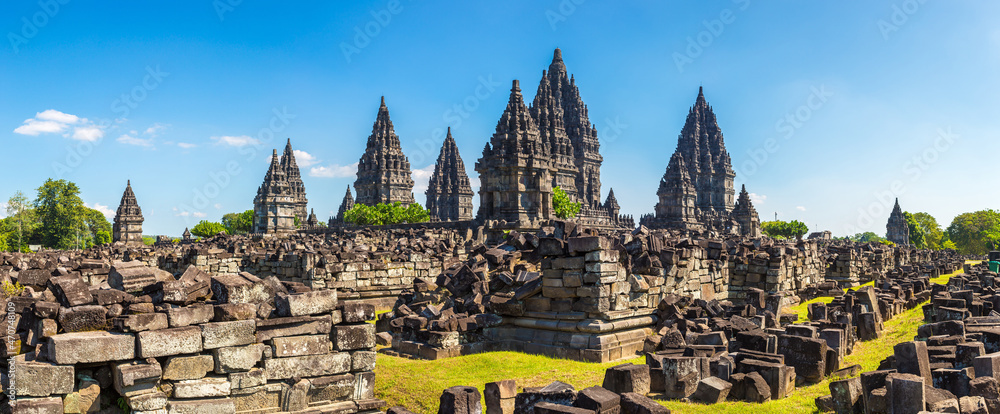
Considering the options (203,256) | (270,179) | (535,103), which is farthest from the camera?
(535,103)

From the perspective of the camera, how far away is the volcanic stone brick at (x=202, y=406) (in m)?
5.65

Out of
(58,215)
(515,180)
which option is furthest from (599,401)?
(58,215)

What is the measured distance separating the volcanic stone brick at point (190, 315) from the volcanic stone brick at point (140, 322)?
0.08 m

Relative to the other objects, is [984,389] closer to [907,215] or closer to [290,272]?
[290,272]

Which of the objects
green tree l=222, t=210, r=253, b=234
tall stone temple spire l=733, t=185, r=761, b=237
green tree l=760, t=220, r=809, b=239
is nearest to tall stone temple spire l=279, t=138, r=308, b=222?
green tree l=222, t=210, r=253, b=234

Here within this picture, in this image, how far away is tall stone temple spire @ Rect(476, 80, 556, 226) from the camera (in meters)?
38.5

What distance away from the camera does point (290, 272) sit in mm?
16516

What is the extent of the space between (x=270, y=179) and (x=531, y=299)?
201ft

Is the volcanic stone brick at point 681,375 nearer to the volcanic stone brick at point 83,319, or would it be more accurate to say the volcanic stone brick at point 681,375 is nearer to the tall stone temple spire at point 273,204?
the volcanic stone brick at point 83,319

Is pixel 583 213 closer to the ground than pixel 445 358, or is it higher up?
higher up

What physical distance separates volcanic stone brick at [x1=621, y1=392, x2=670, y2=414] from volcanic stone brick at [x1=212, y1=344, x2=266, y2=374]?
363 centimetres

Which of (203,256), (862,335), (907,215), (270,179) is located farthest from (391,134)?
(862,335)

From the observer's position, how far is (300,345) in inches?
254

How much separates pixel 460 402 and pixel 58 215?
71631mm
